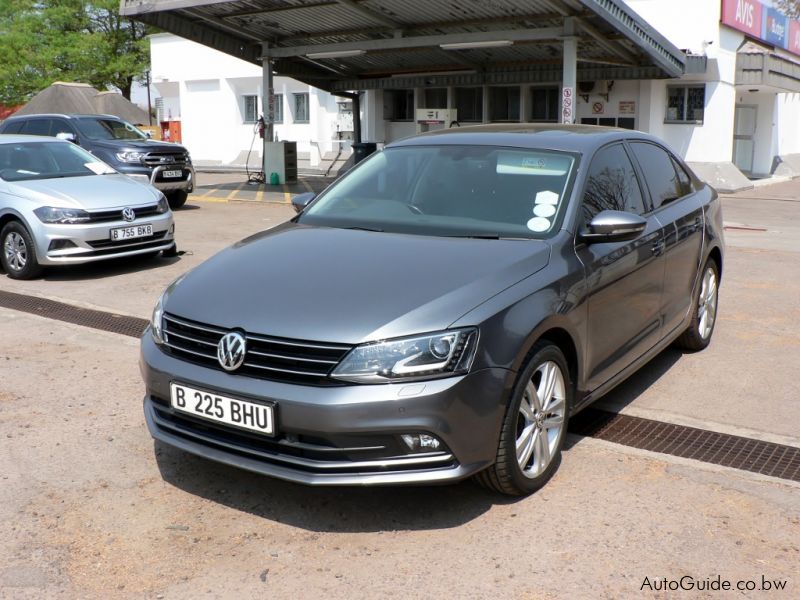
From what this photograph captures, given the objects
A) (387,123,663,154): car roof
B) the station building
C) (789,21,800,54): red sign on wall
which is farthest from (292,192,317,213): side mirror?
(789,21,800,54): red sign on wall

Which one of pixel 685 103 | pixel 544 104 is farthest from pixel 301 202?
pixel 544 104

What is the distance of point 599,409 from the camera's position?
16.8 feet

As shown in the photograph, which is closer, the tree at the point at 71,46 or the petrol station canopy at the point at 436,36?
the petrol station canopy at the point at 436,36

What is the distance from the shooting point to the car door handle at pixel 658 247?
16.4 feet

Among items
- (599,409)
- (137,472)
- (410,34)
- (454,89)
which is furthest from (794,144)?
(137,472)

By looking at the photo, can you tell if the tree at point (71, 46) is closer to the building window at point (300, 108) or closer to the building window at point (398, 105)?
the building window at point (300, 108)

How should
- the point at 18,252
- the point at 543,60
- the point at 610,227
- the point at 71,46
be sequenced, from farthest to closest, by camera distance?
the point at 71,46 < the point at 543,60 < the point at 18,252 < the point at 610,227

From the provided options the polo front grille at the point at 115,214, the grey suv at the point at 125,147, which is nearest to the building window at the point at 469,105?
the grey suv at the point at 125,147

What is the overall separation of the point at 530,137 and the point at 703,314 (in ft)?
7.28

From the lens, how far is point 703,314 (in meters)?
6.25

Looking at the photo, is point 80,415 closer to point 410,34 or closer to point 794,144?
point 410,34

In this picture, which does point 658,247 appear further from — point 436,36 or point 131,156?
point 436,36

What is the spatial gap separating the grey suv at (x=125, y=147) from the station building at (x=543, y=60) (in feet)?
8.38

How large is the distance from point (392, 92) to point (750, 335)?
22054 mm
